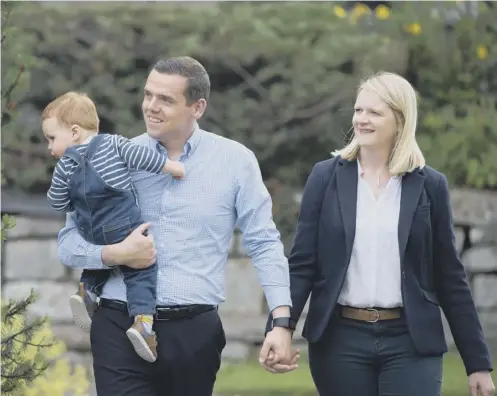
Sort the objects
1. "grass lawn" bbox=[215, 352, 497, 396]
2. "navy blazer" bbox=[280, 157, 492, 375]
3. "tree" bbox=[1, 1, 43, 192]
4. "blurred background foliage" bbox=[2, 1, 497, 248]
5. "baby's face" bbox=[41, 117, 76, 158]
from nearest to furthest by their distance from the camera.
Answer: "baby's face" bbox=[41, 117, 76, 158] < "navy blazer" bbox=[280, 157, 492, 375] < "tree" bbox=[1, 1, 43, 192] < "grass lawn" bbox=[215, 352, 497, 396] < "blurred background foliage" bbox=[2, 1, 497, 248]

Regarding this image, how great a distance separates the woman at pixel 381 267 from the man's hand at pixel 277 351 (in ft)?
0.38

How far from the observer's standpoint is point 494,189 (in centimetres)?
958

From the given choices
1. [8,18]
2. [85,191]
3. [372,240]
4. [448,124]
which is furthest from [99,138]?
[448,124]

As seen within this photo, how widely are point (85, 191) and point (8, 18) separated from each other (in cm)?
161

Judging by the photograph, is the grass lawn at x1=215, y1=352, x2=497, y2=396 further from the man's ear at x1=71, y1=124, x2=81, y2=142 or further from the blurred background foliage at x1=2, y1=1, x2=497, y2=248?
the man's ear at x1=71, y1=124, x2=81, y2=142

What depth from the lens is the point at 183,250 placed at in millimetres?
4523

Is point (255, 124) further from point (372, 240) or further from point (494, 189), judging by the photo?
point (372, 240)

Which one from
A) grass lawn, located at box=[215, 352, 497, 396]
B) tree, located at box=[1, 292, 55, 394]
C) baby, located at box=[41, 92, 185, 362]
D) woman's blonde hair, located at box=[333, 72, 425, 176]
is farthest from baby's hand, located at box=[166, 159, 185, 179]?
grass lawn, located at box=[215, 352, 497, 396]

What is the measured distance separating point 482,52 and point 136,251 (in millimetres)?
5891

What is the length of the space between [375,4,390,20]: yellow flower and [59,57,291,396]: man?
537cm

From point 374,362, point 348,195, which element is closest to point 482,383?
point 374,362

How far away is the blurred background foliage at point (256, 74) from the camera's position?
9305 mm

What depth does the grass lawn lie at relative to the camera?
26.1 feet

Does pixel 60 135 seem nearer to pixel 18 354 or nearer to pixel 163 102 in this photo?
pixel 163 102
